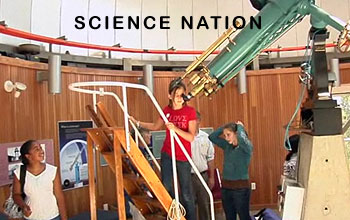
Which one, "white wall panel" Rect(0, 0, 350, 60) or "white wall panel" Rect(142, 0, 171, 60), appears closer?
"white wall panel" Rect(0, 0, 350, 60)

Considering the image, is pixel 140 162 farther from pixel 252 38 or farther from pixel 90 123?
pixel 90 123

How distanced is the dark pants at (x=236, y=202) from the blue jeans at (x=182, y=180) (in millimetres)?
864

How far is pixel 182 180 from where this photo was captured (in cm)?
290

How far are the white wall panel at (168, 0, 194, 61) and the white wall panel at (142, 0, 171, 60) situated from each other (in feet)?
0.36

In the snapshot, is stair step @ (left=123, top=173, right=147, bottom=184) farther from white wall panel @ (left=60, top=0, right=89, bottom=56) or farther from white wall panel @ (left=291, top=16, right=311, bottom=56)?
white wall panel @ (left=291, top=16, right=311, bottom=56)

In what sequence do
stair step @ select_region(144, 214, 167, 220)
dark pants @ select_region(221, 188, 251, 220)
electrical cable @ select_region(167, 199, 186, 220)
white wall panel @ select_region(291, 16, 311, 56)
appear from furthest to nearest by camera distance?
1. white wall panel @ select_region(291, 16, 311, 56)
2. dark pants @ select_region(221, 188, 251, 220)
3. stair step @ select_region(144, 214, 167, 220)
4. electrical cable @ select_region(167, 199, 186, 220)

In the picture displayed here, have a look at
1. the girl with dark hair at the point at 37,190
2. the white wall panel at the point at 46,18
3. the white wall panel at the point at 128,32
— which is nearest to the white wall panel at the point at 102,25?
the white wall panel at the point at 128,32

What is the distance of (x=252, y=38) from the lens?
1.61 meters

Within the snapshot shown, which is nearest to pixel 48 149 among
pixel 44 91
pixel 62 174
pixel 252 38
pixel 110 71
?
pixel 62 174

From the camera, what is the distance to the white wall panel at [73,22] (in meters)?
5.34

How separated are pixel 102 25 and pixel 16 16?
1.48 m

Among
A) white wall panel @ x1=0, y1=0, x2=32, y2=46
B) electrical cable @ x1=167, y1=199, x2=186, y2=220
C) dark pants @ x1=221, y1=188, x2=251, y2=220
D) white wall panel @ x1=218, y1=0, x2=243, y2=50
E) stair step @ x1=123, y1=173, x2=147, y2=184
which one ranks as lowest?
dark pants @ x1=221, y1=188, x2=251, y2=220

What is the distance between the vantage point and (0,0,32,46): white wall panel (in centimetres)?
443

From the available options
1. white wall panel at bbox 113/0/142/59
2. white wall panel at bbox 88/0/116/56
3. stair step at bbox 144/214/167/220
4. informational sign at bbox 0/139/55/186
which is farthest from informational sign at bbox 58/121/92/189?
stair step at bbox 144/214/167/220
